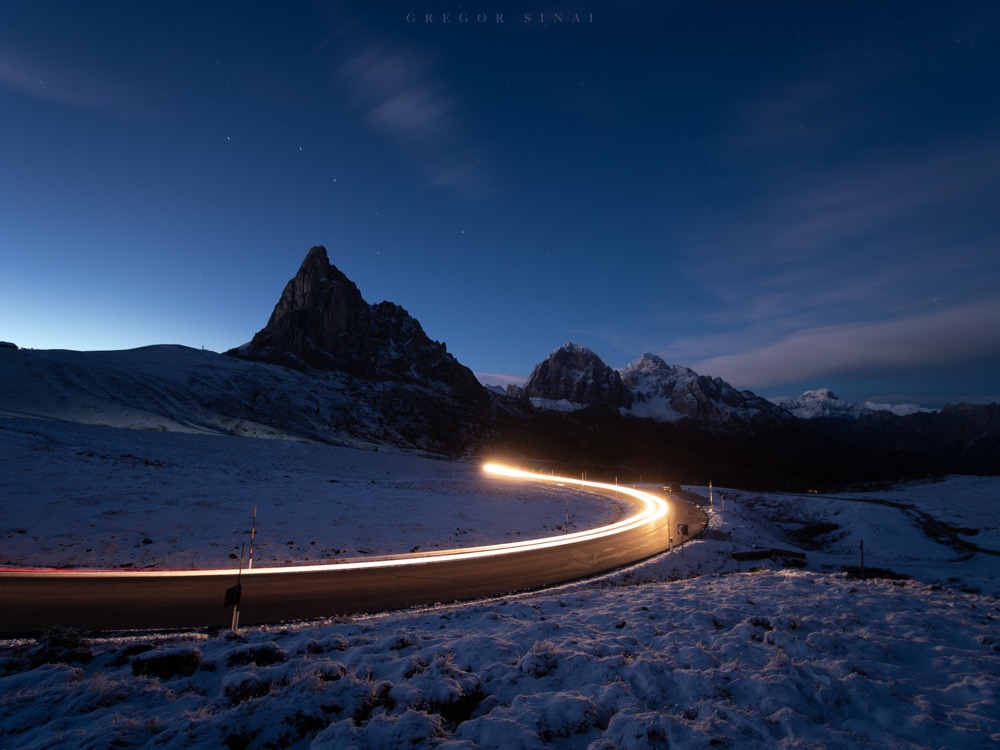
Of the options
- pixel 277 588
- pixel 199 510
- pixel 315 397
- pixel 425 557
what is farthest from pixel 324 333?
pixel 277 588

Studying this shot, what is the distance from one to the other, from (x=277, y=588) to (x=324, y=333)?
174m

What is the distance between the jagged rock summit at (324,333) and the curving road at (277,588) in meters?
144

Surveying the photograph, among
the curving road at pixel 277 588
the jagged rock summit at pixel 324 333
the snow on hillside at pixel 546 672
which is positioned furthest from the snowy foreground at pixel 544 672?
the jagged rock summit at pixel 324 333

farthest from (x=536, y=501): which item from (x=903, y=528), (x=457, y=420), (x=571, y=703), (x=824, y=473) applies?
(x=824, y=473)

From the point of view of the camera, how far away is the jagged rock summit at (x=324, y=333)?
162 meters

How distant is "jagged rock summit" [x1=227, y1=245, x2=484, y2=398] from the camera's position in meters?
162

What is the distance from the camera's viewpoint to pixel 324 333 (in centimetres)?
17625

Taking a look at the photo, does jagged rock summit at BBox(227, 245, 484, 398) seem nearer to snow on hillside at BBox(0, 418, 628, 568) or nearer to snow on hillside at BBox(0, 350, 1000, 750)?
snow on hillside at BBox(0, 418, 628, 568)

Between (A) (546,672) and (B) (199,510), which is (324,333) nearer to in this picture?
(B) (199,510)

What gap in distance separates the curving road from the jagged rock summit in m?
144

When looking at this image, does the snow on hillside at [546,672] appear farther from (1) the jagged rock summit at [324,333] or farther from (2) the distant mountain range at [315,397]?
(1) the jagged rock summit at [324,333]

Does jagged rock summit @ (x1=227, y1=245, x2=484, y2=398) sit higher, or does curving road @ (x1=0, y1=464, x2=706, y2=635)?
jagged rock summit @ (x1=227, y1=245, x2=484, y2=398)

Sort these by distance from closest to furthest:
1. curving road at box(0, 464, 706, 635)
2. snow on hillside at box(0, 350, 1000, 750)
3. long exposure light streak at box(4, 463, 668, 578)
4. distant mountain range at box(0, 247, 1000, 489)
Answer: snow on hillside at box(0, 350, 1000, 750) → curving road at box(0, 464, 706, 635) → long exposure light streak at box(4, 463, 668, 578) → distant mountain range at box(0, 247, 1000, 489)

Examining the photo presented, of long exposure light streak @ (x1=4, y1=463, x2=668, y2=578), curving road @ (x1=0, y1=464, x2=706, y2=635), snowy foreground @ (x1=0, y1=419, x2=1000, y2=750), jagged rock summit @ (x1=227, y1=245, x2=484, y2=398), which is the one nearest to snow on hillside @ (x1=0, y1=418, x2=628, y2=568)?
snowy foreground @ (x1=0, y1=419, x2=1000, y2=750)
